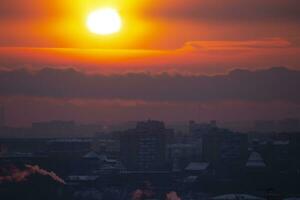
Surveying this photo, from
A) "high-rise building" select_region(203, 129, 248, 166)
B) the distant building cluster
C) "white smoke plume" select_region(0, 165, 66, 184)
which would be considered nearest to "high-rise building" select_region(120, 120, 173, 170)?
the distant building cluster

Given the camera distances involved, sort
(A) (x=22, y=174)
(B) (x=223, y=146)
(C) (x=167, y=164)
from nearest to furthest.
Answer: (A) (x=22, y=174), (C) (x=167, y=164), (B) (x=223, y=146)

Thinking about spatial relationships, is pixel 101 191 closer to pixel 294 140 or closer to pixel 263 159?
pixel 263 159

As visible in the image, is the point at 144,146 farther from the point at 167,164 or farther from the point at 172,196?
the point at 172,196

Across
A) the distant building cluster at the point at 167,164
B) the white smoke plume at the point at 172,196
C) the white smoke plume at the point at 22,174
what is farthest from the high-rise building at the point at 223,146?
Answer: the white smoke plume at the point at 172,196

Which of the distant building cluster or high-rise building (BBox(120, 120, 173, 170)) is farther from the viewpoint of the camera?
high-rise building (BBox(120, 120, 173, 170))

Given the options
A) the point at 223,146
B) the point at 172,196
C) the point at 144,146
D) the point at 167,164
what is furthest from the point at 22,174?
the point at 223,146

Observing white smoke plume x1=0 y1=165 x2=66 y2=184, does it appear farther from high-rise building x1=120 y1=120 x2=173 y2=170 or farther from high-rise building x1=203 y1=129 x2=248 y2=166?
high-rise building x1=203 y1=129 x2=248 y2=166

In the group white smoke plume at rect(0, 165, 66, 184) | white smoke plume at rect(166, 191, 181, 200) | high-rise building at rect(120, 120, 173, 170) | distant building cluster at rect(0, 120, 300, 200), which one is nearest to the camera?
white smoke plume at rect(166, 191, 181, 200)

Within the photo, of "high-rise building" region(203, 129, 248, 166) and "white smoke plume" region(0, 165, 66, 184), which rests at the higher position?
"high-rise building" region(203, 129, 248, 166)
